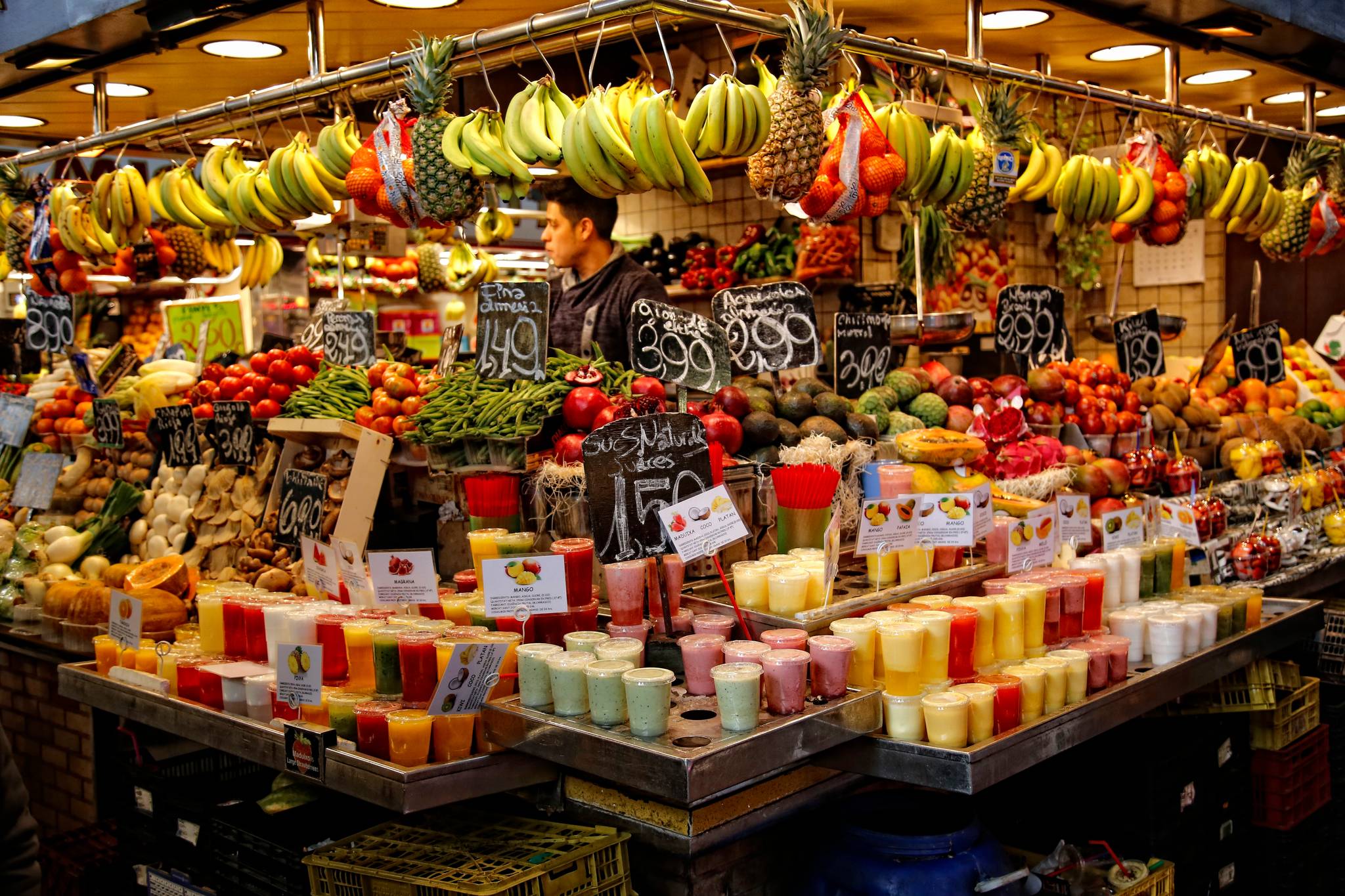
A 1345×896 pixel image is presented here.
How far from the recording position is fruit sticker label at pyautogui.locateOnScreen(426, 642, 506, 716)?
237 cm

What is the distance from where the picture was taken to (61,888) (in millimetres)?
3418

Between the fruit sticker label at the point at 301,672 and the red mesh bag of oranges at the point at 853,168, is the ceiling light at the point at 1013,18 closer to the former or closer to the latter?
the red mesh bag of oranges at the point at 853,168

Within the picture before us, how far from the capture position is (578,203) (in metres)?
4.79

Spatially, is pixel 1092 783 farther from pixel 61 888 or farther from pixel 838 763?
pixel 61 888

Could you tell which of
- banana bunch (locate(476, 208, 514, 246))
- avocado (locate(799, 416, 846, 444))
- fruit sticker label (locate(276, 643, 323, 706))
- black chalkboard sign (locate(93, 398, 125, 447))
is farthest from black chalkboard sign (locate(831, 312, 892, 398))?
banana bunch (locate(476, 208, 514, 246))

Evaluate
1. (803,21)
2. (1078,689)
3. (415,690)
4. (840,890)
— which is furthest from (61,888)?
(803,21)

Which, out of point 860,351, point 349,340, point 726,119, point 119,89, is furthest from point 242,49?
point 860,351

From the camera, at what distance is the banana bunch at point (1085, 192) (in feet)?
15.0

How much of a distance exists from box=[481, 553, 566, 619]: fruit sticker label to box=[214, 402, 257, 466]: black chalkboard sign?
7.04 feet

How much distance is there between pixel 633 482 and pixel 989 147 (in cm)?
234

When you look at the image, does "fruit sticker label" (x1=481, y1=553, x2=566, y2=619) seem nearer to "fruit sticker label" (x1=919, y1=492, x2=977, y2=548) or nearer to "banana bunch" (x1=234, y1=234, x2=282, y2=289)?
"fruit sticker label" (x1=919, y1=492, x2=977, y2=548)

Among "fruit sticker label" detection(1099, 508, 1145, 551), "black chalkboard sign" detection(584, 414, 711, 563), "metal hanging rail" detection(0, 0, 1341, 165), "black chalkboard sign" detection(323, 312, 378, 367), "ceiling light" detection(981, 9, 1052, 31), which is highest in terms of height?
"ceiling light" detection(981, 9, 1052, 31)

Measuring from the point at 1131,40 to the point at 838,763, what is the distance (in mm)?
3770

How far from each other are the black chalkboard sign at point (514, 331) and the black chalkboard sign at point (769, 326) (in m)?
0.56
